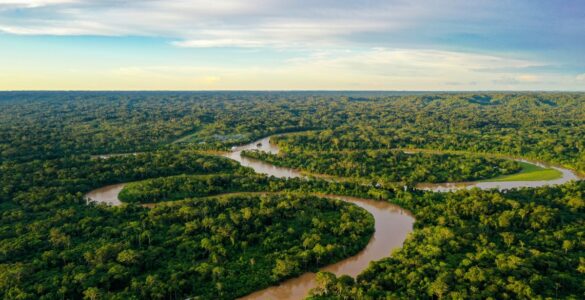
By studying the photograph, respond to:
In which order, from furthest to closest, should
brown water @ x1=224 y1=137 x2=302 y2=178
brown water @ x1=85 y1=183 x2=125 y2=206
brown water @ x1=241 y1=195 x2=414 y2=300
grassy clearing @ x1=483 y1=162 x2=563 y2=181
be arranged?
brown water @ x1=224 y1=137 x2=302 y2=178 → grassy clearing @ x1=483 y1=162 x2=563 y2=181 → brown water @ x1=85 y1=183 x2=125 y2=206 → brown water @ x1=241 y1=195 x2=414 y2=300

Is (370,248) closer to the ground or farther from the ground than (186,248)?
closer to the ground

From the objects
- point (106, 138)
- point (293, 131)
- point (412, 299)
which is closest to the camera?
point (412, 299)

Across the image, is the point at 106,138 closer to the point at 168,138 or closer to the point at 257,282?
the point at 168,138

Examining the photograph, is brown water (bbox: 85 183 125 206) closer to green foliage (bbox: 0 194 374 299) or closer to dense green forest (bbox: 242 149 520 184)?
green foliage (bbox: 0 194 374 299)

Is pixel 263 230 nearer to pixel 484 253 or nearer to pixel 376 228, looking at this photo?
pixel 376 228

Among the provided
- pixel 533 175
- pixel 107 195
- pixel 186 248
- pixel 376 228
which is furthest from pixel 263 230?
pixel 533 175

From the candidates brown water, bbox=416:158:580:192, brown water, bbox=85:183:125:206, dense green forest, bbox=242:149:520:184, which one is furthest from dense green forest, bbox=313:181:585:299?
brown water, bbox=85:183:125:206

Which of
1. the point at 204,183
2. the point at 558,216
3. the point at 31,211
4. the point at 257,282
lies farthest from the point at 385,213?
the point at 31,211
